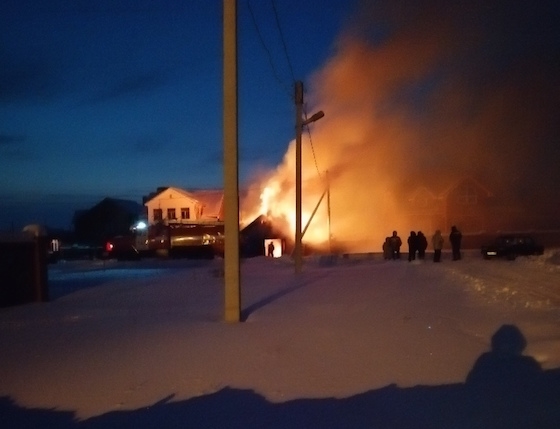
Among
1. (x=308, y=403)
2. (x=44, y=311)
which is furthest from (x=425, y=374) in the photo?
(x=44, y=311)

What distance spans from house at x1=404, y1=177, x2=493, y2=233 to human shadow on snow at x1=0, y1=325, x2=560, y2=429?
53.8 m

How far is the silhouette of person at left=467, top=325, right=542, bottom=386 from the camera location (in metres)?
8.65

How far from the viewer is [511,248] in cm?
3881

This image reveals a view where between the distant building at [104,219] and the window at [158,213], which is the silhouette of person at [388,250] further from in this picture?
the distant building at [104,219]

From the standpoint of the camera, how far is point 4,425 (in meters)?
7.19

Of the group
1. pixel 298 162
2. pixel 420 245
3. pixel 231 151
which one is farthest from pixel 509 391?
pixel 420 245

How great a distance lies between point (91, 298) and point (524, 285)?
34.9 ft

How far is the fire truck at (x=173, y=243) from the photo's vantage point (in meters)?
47.2

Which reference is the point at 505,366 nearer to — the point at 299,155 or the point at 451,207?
the point at 299,155

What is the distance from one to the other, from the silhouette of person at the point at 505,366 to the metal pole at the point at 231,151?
166 inches

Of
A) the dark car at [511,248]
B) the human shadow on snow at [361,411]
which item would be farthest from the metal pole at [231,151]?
the dark car at [511,248]

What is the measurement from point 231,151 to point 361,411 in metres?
5.74

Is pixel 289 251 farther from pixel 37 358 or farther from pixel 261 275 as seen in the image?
pixel 37 358

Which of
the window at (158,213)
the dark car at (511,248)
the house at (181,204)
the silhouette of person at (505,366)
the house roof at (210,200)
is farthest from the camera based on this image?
the window at (158,213)
